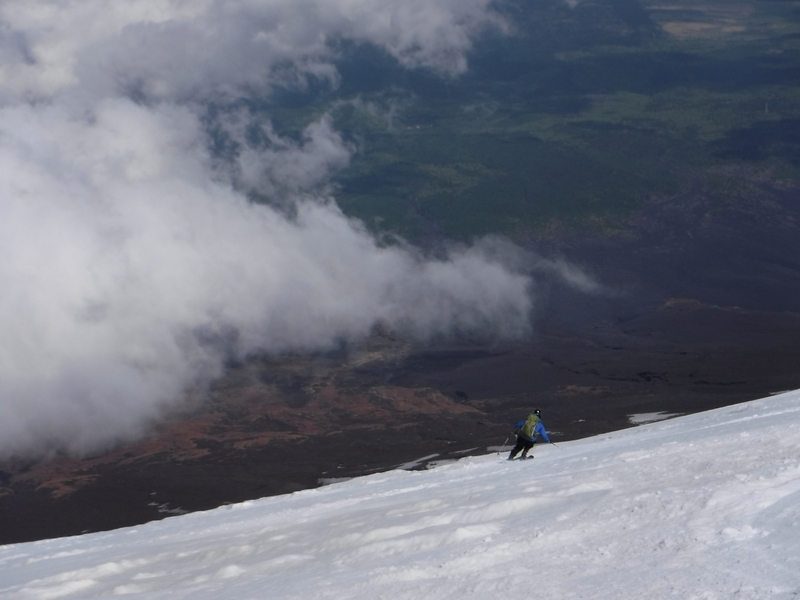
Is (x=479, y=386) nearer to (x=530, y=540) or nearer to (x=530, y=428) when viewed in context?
(x=530, y=428)

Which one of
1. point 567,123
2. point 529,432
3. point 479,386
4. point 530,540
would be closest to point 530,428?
point 529,432

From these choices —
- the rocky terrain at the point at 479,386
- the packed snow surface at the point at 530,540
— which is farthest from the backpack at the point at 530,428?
the rocky terrain at the point at 479,386

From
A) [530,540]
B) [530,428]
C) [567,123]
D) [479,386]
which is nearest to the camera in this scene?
[530,540]

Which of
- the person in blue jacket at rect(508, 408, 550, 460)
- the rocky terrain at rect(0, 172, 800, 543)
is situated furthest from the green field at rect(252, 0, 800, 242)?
the person in blue jacket at rect(508, 408, 550, 460)

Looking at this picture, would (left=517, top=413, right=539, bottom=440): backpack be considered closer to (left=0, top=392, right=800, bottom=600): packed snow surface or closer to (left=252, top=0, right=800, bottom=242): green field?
(left=0, top=392, right=800, bottom=600): packed snow surface

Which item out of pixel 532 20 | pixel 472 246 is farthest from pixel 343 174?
pixel 532 20

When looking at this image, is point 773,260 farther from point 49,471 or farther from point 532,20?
point 532,20

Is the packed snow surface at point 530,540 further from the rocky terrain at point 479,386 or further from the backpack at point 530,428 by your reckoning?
the rocky terrain at point 479,386

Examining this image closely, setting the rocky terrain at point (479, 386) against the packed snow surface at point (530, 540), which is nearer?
the packed snow surface at point (530, 540)
